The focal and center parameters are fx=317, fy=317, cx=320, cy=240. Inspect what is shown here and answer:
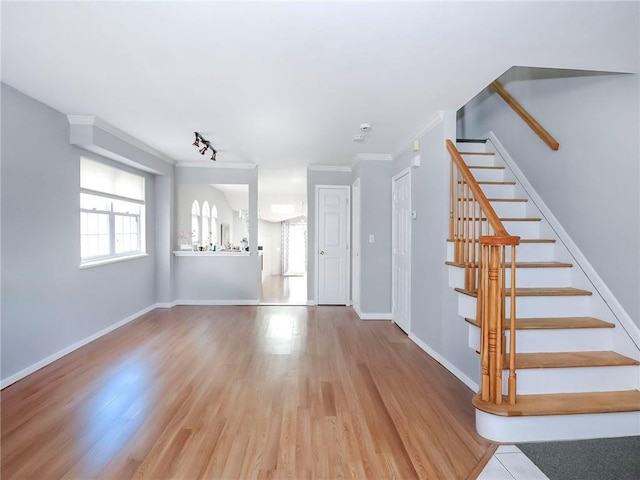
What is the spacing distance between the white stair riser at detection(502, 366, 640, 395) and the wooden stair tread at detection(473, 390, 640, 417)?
0.04m

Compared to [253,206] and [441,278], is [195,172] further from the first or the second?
[441,278]

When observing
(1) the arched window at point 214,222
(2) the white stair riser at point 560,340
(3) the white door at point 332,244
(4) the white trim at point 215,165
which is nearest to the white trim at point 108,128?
(4) the white trim at point 215,165

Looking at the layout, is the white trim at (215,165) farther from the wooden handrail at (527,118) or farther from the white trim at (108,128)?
the wooden handrail at (527,118)

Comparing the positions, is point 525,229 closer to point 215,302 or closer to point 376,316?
point 376,316

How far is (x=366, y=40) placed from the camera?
1.92 metres

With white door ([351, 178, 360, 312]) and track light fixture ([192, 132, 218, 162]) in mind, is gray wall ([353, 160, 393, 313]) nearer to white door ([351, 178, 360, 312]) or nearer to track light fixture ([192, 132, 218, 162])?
white door ([351, 178, 360, 312])

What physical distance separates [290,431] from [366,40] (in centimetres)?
246

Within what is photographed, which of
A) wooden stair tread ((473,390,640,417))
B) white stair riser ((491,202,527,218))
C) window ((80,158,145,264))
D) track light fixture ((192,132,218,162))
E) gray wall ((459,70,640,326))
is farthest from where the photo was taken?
track light fixture ((192,132,218,162))

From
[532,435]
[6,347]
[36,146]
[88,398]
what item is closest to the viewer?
[532,435]

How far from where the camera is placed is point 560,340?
88.5 inches

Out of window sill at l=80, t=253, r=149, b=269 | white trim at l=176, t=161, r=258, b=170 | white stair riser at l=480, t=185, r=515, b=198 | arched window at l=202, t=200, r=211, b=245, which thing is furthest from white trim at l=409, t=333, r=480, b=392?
arched window at l=202, t=200, r=211, b=245

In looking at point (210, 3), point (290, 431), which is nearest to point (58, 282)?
point (290, 431)

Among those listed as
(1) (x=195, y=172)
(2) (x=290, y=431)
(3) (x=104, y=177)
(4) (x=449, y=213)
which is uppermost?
(1) (x=195, y=172)

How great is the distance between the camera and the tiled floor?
5.28 feet
